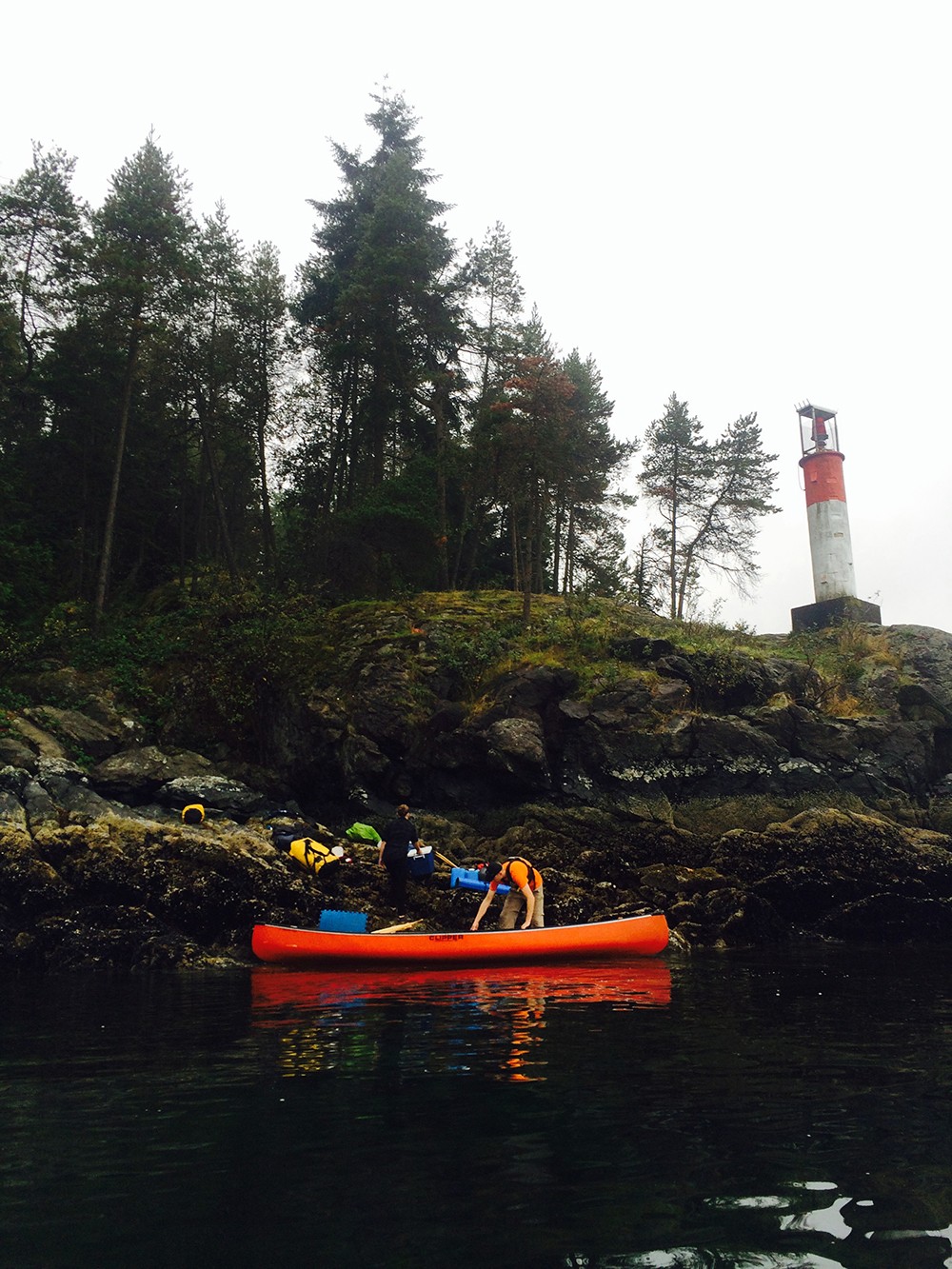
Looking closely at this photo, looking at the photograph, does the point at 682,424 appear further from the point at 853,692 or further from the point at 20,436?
the point at 20,436

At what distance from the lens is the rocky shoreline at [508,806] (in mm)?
14773

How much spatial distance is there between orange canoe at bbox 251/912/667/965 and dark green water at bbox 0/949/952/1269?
3126 mm

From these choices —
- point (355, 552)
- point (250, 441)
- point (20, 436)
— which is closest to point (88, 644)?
point (355, 552)

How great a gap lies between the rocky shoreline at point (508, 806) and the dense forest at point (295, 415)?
5.88 m

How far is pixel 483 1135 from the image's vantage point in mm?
4914

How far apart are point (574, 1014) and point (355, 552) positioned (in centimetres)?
2074

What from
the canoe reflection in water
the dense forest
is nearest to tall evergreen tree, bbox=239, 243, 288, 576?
the dense forest

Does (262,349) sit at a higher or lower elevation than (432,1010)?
higher

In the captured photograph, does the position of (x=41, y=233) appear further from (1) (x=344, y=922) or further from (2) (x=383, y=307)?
(1) (x=344, y=922)

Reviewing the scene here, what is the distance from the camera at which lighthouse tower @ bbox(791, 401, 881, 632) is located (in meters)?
31.8

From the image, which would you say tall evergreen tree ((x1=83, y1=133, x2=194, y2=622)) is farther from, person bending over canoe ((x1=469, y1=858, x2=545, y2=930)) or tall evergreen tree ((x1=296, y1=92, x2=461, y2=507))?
person bending over canoe ((x1=469, y1=858, x2=545, y2=930))

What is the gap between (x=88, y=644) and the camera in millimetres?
24609

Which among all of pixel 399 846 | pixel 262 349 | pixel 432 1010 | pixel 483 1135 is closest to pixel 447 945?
pixel 399 846

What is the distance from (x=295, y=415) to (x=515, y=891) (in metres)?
25.7
